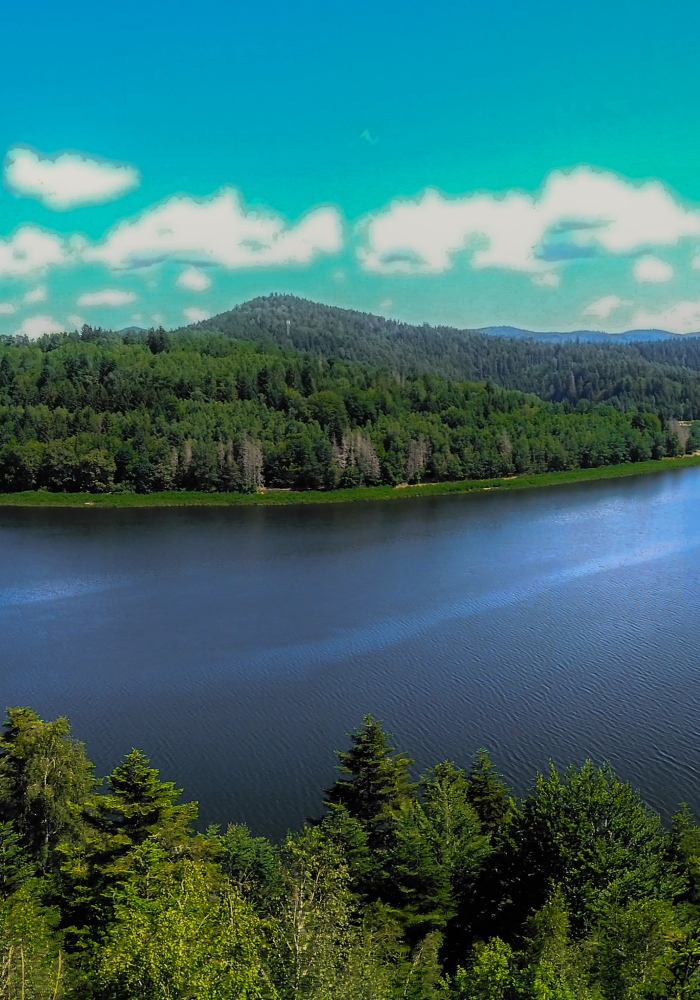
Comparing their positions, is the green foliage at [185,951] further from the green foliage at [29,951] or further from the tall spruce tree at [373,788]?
the tall spruce tree at [373,788]

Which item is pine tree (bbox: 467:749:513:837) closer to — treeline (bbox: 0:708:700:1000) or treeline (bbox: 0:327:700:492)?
treeline (bbox: 0:708:700:1000)

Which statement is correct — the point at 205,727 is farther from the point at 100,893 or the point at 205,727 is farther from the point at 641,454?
the point at 641,454

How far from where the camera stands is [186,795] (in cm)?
1722

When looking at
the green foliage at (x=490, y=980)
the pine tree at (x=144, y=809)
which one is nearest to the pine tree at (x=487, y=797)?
the pine tree at (x=144, y=809)

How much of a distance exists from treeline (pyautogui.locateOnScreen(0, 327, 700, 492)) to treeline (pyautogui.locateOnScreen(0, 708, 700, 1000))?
49436mm

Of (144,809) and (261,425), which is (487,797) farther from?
(261,425)

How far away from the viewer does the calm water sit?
18.9 m

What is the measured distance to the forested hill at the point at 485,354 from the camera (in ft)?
407

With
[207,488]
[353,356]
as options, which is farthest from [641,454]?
[353,356]

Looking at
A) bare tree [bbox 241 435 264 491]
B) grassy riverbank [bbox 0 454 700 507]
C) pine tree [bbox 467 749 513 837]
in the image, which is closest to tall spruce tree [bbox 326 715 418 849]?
pine tree [bbox 467 749 513 837]

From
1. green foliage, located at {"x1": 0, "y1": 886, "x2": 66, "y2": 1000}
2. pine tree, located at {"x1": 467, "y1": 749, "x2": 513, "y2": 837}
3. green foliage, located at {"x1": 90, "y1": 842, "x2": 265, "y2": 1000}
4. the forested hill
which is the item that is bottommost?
pine tree, located at {"x1": 467, "y1": 749, "x2": 513, "y2": 837}

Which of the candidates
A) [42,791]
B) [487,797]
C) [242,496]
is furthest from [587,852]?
[242,496]

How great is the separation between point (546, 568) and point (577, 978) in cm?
2842

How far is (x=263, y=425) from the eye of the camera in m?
69.5
